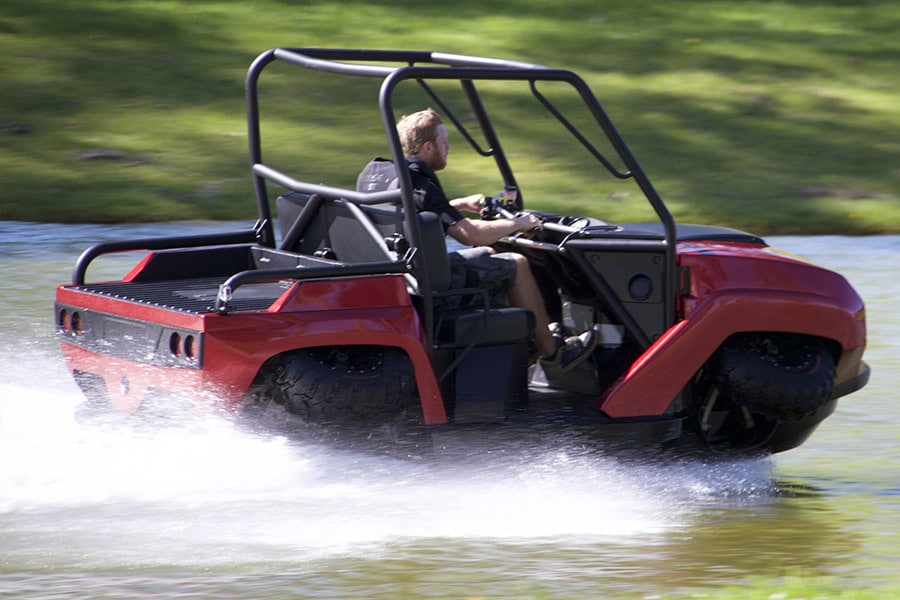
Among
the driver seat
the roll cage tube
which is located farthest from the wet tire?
the driver seat

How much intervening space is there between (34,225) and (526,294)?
7.70m

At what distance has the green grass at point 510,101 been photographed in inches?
542

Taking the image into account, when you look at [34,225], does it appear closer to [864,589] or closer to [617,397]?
[617,397]

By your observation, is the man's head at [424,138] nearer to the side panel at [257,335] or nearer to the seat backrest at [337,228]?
the seat backrest at [337,228]

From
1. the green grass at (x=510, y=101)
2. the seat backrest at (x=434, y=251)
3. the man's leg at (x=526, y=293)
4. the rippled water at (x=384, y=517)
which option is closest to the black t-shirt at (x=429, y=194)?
the seat backrest at (x=434, y=251)

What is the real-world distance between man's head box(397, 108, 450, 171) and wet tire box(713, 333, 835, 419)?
4.38ft

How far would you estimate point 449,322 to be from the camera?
18.2 ft

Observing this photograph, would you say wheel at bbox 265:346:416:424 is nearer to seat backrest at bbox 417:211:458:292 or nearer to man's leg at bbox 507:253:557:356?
seat backrest at bbox 417:211:458:292

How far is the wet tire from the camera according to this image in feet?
19.6

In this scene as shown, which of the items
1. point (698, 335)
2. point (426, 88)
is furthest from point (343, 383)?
point (426, 88)

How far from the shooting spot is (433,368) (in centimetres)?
549

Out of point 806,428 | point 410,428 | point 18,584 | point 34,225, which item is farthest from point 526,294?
point 34,225

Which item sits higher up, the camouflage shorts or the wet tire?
the camouflage shorts

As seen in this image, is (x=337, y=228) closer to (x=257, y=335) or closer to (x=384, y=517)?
(x=257, y=335)
